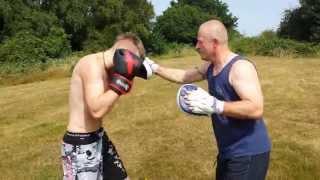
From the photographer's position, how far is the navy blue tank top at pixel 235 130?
13.8ft

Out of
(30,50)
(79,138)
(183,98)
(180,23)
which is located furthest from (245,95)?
(180,23)

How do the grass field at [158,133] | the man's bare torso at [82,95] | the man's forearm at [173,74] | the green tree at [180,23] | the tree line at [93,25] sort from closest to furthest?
1. the man's bare torso at [82,95]
2. the man's forearm at [173,74]
3. the grass field at [158,133]
4. the tree line at [93,25]
5. the green tree at [180,23]

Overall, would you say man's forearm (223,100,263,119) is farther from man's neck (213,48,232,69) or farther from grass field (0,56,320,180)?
grass field (0,56,320,180)

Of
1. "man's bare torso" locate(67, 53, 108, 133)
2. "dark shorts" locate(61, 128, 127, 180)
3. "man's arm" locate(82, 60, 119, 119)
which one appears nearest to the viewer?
"man's arm" locate(82, 60, 119, 119)

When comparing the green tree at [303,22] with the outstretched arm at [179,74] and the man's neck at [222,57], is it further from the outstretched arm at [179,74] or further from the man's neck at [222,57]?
the man's neck at [222,57]

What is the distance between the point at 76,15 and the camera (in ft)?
149

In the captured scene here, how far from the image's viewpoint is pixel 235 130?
4.26m

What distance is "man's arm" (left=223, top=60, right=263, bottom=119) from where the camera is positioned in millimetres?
3992

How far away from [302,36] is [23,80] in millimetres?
22611

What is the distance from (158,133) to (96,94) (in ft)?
23.2

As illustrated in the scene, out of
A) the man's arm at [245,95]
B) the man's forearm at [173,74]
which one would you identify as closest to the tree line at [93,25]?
the man's forearm at [173,74]

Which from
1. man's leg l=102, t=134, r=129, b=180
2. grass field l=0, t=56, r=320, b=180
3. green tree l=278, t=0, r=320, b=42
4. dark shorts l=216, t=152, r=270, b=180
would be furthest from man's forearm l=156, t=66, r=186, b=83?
green tree l=278, t=0, r=320, b=42

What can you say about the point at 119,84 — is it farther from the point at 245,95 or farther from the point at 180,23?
the point at 180,23

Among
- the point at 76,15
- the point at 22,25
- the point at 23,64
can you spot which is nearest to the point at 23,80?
the point at 23,64
